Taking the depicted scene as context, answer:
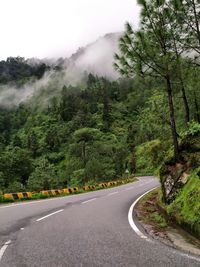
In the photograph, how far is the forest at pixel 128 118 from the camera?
13.8 metres

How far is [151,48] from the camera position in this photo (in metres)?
13.7

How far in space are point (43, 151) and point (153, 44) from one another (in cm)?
11184

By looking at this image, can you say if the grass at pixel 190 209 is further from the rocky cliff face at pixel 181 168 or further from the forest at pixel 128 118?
the forest at pixel 128 118

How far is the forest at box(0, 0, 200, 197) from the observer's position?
542 inches

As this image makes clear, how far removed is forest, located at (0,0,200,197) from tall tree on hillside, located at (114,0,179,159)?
1.5 inches

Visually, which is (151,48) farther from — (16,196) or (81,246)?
(16,196)

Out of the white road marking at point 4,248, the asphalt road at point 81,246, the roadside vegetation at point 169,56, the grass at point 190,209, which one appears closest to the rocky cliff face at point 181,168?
the roadside vegetation at point 169,56

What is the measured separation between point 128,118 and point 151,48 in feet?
454

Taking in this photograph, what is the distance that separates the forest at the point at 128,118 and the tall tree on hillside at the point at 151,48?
0.04 m

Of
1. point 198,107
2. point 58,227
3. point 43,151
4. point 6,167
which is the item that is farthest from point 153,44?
point 43,151

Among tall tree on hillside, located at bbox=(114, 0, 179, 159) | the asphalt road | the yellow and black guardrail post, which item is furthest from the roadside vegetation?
the yellow and black guardrail post

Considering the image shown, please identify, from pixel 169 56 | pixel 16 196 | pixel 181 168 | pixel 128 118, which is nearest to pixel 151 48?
pixel 169 56

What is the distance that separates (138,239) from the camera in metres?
7.36

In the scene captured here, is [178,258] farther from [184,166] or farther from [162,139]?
[162,139]
